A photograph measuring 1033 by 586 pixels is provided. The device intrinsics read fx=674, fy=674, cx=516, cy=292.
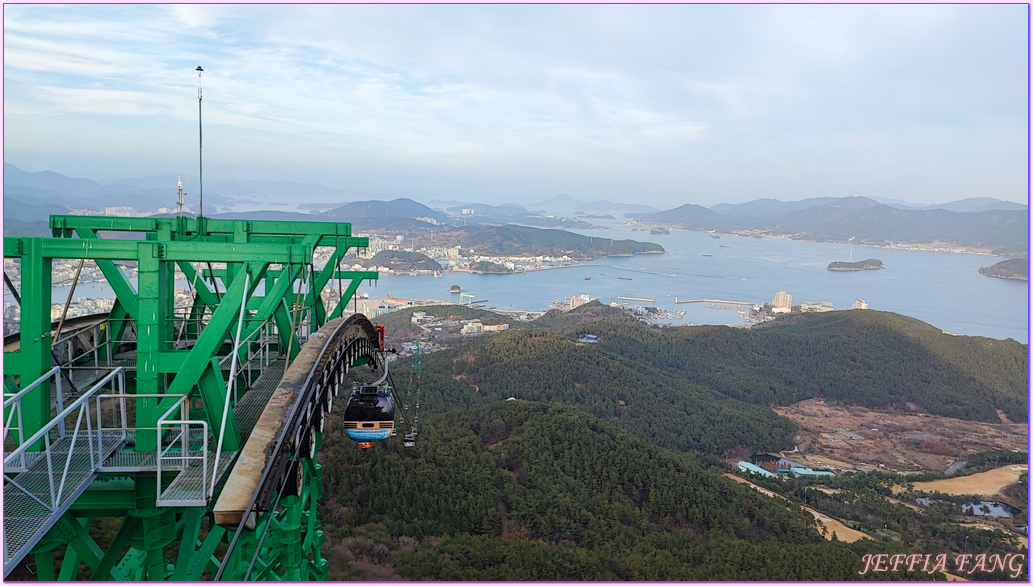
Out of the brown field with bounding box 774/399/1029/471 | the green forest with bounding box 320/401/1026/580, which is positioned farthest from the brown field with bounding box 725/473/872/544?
the brown field with bounding box 774/399/1029/471

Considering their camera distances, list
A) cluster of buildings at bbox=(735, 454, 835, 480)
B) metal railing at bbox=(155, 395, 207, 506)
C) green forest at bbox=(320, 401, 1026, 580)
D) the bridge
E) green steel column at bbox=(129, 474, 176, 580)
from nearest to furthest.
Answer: the bridge < metal railing at bbox=(155, 395, 207, 506) < green steel column at bbox=(129, 474, 176, 580) < green forest at bbox=(320, 401, 1026, 580) < cluster of buildings at bbox=(735, 454, 835, 480)

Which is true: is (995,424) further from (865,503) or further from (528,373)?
(528,373)

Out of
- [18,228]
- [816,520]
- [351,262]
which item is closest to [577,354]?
[816,520]

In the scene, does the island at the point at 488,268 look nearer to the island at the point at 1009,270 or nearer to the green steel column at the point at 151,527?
the island at the point at 1009,270

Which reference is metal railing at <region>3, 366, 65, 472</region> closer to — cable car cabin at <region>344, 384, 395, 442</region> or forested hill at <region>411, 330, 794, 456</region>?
cable car cabin at <region>344, 384, 395, 442</region>

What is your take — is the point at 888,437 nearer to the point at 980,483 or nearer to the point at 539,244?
the point at 980,483
